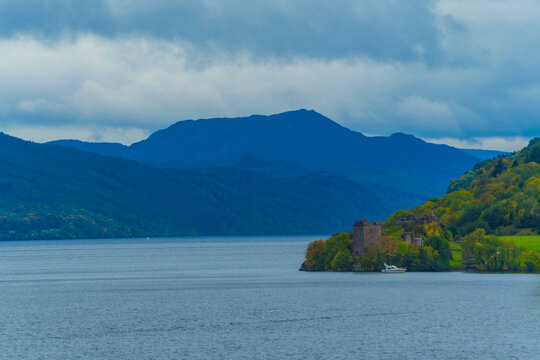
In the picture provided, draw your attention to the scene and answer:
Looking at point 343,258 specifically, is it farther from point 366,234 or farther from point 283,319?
point 283,319

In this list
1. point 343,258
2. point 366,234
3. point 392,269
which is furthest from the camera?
point 343,258

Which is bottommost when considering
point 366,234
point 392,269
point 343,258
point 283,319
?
point 283,319

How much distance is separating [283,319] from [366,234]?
7955cm

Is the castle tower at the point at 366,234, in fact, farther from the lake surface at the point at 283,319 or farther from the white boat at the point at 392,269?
the lake surface at the point at 283,319

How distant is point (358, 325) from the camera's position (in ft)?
354

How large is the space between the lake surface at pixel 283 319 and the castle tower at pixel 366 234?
46.4 ft

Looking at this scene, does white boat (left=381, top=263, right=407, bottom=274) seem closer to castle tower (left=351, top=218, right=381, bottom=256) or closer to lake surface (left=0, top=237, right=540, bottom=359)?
castle tower (left=351, top=218, right=381, bottom=256)

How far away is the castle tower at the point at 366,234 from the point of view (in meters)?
190

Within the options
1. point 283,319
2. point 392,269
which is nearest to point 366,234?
point 392,269

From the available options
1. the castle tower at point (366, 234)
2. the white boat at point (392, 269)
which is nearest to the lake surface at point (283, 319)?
the castle tower at point (366, 234)

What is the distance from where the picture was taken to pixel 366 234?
190m

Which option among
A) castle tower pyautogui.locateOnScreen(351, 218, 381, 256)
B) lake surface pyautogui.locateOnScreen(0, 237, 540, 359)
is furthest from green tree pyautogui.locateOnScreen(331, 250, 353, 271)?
lake surface pyautogui.locateOnScreen(0, 237, 540, 359)

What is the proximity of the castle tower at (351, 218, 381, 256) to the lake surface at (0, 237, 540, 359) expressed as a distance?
14.1 m

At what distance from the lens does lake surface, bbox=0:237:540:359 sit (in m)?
89.5
